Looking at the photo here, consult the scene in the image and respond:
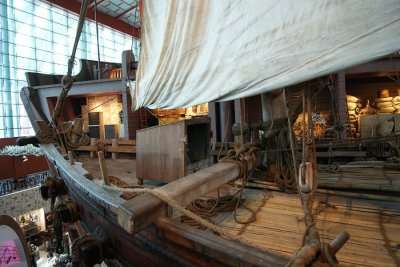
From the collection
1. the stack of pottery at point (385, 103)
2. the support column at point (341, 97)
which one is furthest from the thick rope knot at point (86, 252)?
the stack of pottery at point (385, 103)

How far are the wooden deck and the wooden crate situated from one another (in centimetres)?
87

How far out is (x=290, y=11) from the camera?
1.65 meters

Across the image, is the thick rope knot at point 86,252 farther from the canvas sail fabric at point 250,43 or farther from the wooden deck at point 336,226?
the canvas sail fabric at point 250,43

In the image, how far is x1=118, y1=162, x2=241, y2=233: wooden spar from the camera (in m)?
1.33

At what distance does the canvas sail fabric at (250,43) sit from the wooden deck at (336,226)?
0.89m

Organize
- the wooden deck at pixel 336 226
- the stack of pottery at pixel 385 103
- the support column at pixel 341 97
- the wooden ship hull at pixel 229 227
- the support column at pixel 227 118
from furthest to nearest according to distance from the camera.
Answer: the stack of pottery at pixel 385 103, the support column at pixel 341 97, the support column at pixel 227 118, the wooden deck at pixel 336 226, the wooden ship hull at pixel 229 227

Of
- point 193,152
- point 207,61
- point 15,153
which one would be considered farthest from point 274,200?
point 15,153

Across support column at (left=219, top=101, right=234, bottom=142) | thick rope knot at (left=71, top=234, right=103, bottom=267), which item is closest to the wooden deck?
thick rope knot at (left=71, top=234, right=103, bottom=267)

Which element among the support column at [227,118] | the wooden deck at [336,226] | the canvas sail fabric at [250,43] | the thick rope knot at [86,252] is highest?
the canvas sail fabric at [250,43]

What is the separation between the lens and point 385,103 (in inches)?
379

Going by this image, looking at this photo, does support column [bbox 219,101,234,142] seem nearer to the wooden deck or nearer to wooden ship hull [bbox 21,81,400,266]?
wooden ship hull [bbox 21,81,400,266]

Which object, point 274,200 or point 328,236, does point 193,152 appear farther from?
point 328,236

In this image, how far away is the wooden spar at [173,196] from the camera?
133 cm

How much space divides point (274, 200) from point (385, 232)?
0.84 meters
